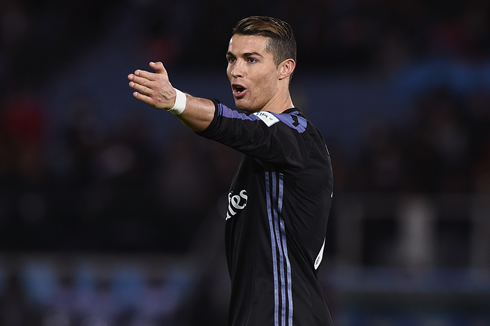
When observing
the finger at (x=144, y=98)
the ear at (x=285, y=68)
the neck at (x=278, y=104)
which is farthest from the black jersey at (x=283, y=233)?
the finger at (x=144, y=98)

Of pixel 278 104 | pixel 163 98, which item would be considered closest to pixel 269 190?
pixel 278 104

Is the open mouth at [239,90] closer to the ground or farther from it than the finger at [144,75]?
farther from it

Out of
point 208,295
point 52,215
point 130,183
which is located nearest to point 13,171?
point 52,215

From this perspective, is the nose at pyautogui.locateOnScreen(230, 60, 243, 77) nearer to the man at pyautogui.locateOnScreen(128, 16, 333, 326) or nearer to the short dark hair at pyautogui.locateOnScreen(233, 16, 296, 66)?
the man at pyautogui.locateOnScreen(128, 16, 333, 326)

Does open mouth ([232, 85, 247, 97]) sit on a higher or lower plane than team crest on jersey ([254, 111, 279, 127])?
higher

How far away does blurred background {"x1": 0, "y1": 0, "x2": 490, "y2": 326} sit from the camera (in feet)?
28.6

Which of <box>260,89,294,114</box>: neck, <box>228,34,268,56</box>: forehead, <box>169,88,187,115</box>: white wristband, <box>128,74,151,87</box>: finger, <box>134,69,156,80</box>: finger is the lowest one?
<box>169,88,187,115</box>: white wristband

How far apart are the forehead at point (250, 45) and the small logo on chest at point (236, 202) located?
705 millimetres

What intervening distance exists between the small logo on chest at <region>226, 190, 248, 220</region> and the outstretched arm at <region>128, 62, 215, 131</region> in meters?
0.58

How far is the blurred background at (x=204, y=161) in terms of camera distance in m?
8.73

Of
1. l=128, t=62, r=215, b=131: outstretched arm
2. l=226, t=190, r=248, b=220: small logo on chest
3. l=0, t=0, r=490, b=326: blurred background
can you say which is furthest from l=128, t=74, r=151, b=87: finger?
l=0, t=0, r=490, b=326: blurred background

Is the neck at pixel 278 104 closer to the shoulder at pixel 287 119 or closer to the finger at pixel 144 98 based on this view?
the shoulder at pixel 287 119

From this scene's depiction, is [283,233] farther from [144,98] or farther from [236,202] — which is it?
[144,98]

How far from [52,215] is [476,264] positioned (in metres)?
5.22
